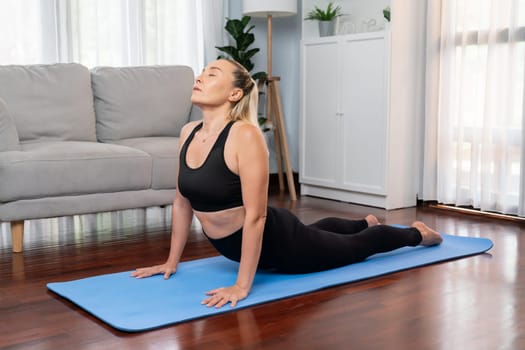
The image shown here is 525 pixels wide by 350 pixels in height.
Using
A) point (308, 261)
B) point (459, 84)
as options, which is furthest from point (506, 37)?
point (308, 261)

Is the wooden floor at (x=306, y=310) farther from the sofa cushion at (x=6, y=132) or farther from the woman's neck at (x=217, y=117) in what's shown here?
the woman's neck at (x=217, y=117)

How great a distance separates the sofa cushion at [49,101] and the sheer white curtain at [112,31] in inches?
29.1

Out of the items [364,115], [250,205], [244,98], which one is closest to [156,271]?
[250,205]

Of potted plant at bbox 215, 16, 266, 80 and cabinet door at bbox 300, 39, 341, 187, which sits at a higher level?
potted plant at bbox 215, 16, 266, 80

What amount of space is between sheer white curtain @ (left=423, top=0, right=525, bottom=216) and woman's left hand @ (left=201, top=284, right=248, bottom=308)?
7.41 ft

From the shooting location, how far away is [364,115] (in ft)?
14.8

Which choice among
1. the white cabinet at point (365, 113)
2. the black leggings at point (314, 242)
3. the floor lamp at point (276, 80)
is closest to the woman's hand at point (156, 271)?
the black leggings at point (314, 242)

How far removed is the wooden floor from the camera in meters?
1.96

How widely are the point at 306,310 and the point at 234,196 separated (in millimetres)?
457

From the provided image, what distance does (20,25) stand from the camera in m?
4.52

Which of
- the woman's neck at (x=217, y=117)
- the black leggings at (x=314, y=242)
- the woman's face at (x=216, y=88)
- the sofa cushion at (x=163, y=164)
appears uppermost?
the woman's face at (x=216, y=88)

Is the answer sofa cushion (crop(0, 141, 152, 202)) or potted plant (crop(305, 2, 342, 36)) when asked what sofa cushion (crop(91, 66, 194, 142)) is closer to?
sofa cushion (crop(0, 141, 152, 202))

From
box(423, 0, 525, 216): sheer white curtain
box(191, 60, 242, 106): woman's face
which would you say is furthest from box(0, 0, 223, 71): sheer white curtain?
box(191, 60, 242, 106): woman's face

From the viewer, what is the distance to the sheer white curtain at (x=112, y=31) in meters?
4.55
